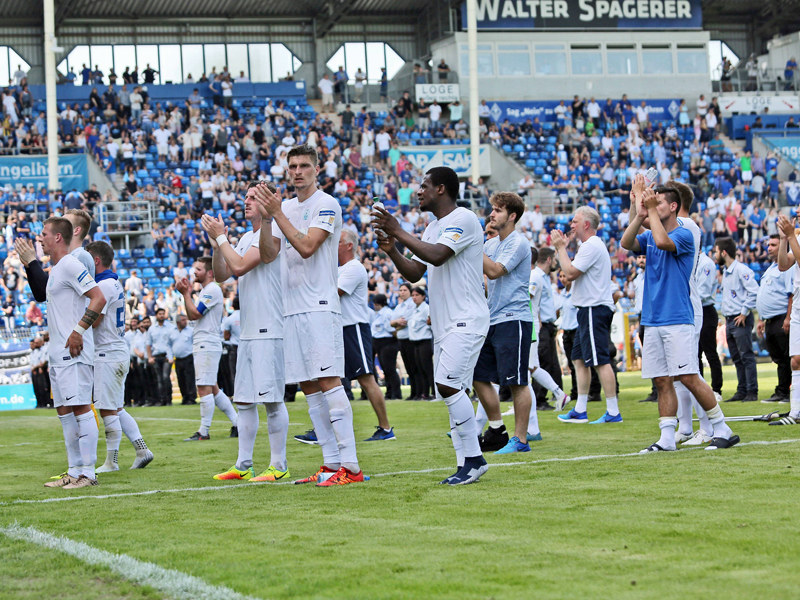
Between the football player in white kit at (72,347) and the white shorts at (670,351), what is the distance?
14.7ft

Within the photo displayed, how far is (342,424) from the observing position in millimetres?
7973

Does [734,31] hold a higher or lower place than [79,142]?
higher

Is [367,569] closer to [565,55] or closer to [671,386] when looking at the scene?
[671,386]

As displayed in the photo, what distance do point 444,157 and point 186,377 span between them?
824 inches

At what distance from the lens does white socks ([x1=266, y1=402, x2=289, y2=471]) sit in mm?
8695

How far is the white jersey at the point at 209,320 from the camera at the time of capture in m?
13.4

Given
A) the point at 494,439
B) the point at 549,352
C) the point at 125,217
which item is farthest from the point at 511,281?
the point at 125,217

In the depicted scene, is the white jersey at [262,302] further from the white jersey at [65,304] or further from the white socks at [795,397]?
the white socks at [795,397]

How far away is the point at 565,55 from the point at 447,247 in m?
42.2

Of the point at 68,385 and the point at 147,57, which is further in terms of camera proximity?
the point at 147,57

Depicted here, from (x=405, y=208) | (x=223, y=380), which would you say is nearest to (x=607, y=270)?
(x=223, y=380)

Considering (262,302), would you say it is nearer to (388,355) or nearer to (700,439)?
(700,439)

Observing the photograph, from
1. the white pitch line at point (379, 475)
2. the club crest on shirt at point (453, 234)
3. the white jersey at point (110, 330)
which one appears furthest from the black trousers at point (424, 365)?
the club crest on shirt at point (453, 234)

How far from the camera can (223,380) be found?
2288cm
